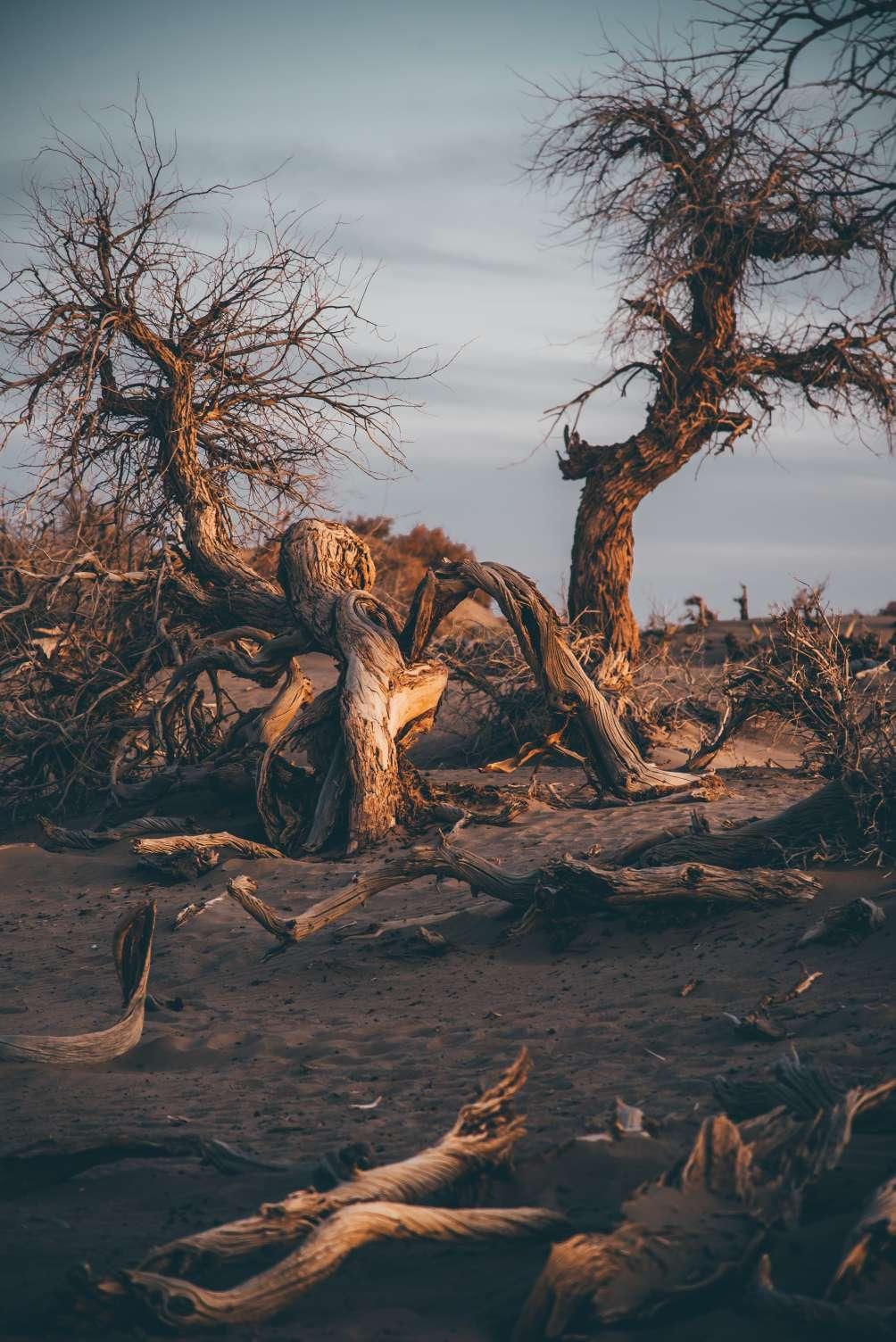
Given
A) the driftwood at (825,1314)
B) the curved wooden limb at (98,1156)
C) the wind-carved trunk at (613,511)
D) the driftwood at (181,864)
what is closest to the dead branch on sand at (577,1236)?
the driftwood at (825,1314)

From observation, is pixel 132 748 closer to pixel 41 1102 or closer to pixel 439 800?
pixel 439 800

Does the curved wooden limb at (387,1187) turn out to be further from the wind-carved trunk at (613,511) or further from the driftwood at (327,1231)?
the wind-carved trunk at (613,511)

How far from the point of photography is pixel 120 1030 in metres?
4.97

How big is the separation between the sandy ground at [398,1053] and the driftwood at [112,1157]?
5 centimetres

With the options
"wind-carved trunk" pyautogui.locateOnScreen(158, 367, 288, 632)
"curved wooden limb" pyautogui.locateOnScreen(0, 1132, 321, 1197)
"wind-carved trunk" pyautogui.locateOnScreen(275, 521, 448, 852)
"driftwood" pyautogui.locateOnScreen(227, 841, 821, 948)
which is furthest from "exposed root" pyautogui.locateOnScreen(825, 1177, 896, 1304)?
"wind-carved trunk" pyautogui.locateOnScreen(158, 367, 288, 632)

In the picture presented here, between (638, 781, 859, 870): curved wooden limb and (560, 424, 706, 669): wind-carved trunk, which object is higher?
(560, 424, 706, 669): wind-carved trunk

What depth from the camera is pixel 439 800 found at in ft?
30.9

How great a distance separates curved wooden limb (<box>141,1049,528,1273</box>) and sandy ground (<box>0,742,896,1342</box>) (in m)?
0.14

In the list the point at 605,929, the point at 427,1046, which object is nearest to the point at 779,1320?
the point at 427,1046

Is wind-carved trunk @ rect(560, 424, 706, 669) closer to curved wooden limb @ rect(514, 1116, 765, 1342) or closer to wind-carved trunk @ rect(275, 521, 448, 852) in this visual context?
wind-carved trunk @ rect(275, 521, 448, 852)

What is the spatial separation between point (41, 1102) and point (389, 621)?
5920 mm

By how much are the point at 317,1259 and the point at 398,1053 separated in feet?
6.88

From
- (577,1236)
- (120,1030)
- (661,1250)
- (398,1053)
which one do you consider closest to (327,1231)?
(577,1236)

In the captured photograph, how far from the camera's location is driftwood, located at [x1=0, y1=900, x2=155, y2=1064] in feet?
15.7
